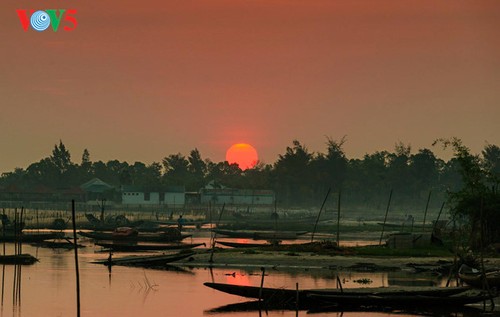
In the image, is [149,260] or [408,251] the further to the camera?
[408,251]

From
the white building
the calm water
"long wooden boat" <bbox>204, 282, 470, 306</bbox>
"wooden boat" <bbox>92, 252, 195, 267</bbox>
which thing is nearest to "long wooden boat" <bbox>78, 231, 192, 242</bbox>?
the calm water

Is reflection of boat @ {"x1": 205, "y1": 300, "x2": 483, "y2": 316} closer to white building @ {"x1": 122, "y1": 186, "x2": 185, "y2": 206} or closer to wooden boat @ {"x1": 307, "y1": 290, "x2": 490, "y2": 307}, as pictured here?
wooden boat @ {"x1": 307, "y1": 290, "x2": 490, "y2": 307}

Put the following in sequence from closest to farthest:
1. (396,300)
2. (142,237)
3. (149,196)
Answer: (396,300) → (142,237) → (149,196)

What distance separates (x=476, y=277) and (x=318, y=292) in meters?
7.88

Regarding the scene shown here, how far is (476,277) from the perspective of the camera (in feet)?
133

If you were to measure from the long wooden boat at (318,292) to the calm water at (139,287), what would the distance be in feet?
2.00

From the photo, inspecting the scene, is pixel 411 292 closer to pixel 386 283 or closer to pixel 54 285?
pixel 386 283

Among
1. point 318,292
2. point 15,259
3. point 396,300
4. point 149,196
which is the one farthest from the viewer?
point 149,196

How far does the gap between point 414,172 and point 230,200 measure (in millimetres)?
40839

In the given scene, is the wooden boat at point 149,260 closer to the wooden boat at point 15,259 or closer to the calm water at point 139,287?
the calm water at point 139,287

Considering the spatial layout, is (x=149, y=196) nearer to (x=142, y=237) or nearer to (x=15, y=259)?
(x=142, y=237)

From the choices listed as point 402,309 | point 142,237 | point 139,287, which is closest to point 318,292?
point 402,309

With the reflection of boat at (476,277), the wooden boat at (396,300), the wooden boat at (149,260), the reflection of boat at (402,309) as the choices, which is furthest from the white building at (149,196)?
the wooden boat at (396,300)

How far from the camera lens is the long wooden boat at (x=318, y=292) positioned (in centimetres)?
3584
